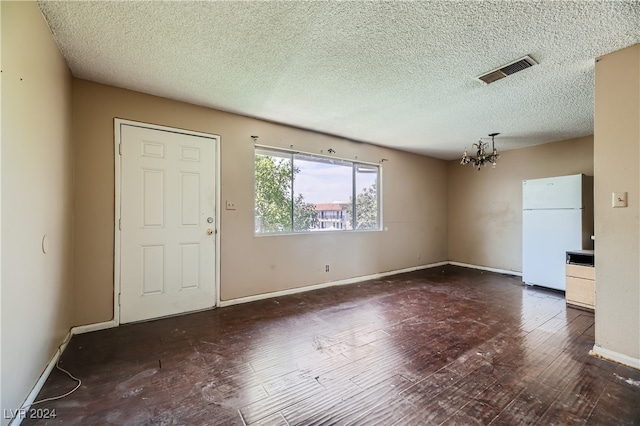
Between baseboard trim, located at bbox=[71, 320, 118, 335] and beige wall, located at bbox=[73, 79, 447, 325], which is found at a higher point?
beige wall, located at bbox=[73, 79, 447, 325]

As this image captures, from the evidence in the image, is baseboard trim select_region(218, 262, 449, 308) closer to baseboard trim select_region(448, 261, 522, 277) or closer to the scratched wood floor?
the scratched wood floor

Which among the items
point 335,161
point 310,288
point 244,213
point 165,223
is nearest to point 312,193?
point 335,161

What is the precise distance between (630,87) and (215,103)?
390 cm

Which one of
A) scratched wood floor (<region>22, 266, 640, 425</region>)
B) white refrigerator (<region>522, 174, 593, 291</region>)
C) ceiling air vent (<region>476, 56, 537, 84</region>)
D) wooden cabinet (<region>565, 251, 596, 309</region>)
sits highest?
ceiling air vent (<region>476, 56, 537, 84</region>)

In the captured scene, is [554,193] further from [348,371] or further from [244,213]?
[244,213]

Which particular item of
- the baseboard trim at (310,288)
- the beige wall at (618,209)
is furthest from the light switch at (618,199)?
the baseboard trim at (310,288)

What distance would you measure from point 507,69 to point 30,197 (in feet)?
12.5

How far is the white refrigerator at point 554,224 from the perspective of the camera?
159 inches

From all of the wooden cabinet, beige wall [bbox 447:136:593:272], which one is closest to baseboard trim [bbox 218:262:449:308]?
beige wall [bbox 447:136:593:272]

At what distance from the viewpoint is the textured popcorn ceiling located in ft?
5.91

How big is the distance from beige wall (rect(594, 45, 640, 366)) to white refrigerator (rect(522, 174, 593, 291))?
2.21 metres

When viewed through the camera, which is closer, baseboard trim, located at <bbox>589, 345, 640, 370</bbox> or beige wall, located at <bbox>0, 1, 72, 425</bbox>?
beige wall, located at <bbox>0, 1, 72, 425</bbox>

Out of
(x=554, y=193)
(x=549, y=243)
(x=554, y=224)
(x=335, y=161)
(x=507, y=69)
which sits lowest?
(x=549, y=243)

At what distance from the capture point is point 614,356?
2229mm
